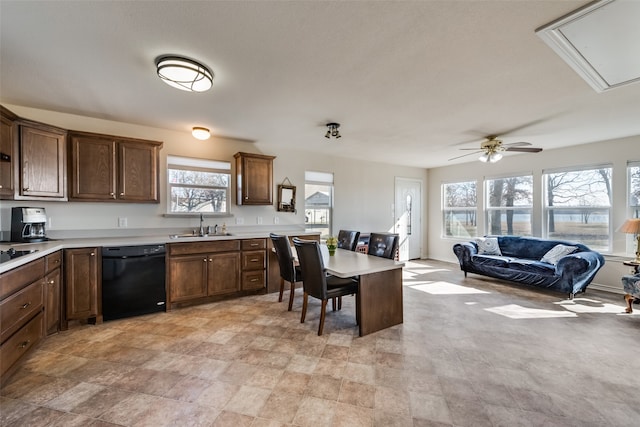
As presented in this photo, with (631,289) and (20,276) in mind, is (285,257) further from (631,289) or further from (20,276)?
(631,289)

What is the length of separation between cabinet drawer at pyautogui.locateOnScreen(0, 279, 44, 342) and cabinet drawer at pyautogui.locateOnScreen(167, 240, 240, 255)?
117 centimetres

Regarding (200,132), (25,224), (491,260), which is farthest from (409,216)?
(25,224)

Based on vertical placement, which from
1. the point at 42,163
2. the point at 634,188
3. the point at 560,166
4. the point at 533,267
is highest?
the point at 560,166

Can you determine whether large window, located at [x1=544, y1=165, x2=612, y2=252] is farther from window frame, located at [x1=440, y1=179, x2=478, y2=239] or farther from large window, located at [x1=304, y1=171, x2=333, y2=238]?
large window, located at [x1=304, y1=171, x2=333, y2=238]

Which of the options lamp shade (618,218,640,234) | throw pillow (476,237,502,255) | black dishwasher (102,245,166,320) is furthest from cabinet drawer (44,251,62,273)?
lamp shade (618,218,640,234)

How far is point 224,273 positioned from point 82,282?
1446 mm

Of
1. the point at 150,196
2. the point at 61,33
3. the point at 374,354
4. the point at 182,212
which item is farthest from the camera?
the point at 182,212

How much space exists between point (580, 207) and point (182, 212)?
253 inches

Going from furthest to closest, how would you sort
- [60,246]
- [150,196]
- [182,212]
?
[182,212] < [150,196] < [60,246]

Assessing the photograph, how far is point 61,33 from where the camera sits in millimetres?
1731

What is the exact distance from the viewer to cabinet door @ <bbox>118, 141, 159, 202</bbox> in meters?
3.23

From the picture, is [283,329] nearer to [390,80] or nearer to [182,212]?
[182,212]

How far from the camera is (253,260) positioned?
12.6ft

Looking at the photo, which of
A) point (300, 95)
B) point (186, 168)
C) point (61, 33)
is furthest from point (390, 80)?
point (186, 168)
